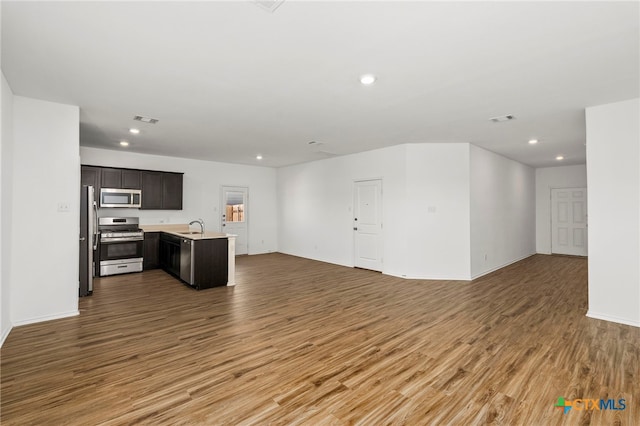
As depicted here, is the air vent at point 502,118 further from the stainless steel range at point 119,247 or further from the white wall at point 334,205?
the stainless steel range at point 119,247

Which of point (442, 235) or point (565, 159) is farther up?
point (565, 159)

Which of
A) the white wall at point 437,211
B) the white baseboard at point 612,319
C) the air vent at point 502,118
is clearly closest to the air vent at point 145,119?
the white wall at point 437,211

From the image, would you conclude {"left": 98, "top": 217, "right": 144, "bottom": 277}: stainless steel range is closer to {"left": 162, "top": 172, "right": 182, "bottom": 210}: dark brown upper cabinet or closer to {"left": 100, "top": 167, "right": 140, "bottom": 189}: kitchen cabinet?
{"left": 100, "top": 167, "right": 140, "bottom": 189}: kitchen cabinet

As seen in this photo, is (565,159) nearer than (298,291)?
No

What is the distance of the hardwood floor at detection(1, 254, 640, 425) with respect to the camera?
2047 millimetres

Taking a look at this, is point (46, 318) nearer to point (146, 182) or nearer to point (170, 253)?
point (170, 253)

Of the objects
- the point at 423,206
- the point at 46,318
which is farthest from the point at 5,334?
the point at 423,206

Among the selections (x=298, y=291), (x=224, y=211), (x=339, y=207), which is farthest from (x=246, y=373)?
(x=224, y=211)

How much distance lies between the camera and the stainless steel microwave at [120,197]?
6.35 m

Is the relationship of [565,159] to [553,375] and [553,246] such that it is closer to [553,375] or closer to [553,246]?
[553,246]

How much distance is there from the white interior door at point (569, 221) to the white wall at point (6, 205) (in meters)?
11.9

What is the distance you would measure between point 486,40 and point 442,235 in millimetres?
4190

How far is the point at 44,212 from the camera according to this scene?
3.66m

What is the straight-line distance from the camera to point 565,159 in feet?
25.5
